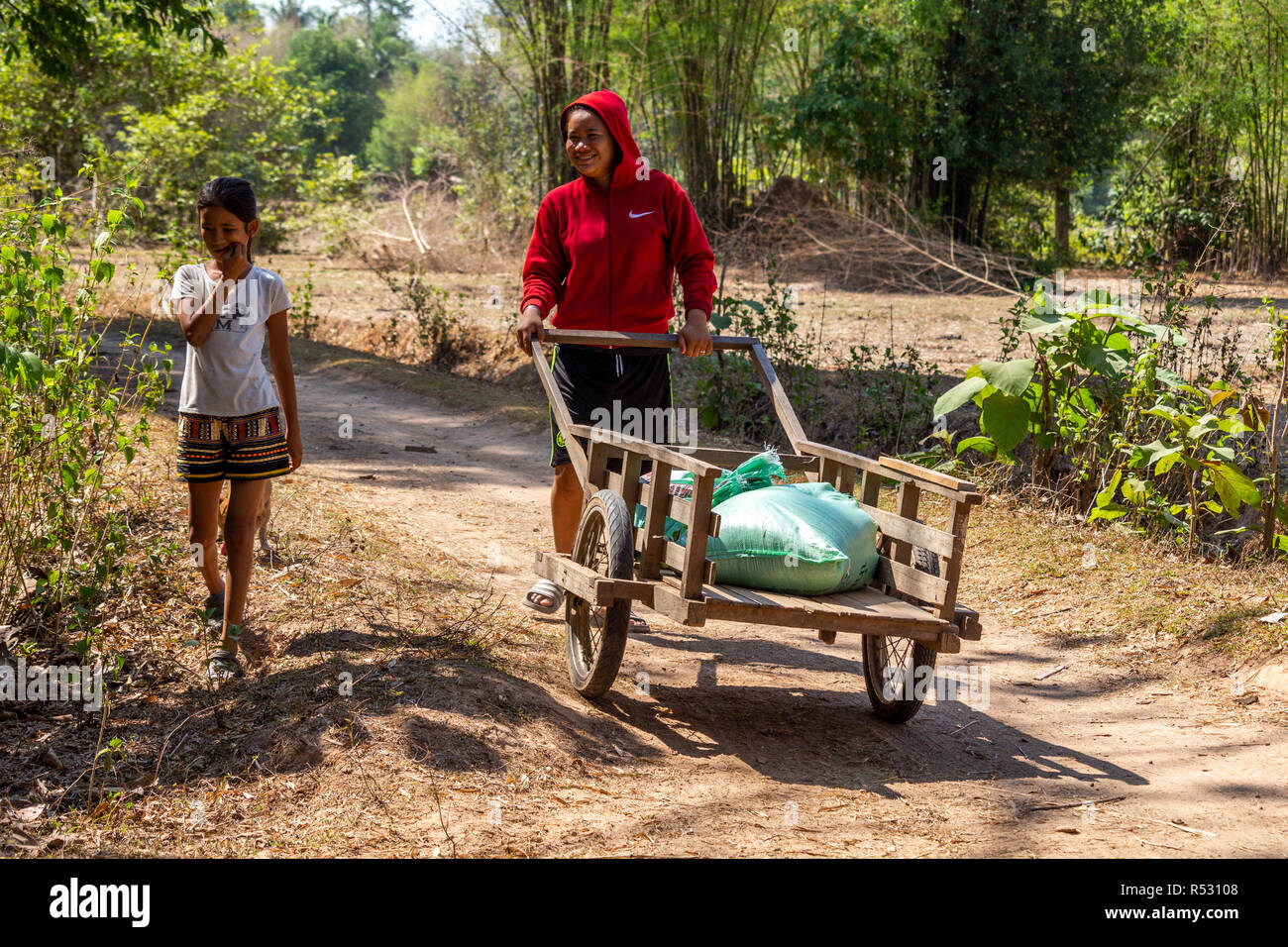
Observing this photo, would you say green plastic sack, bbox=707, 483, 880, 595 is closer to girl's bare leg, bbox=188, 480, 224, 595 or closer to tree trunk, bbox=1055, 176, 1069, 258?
girl's bare leg, bbox=188, 480, 224, 595

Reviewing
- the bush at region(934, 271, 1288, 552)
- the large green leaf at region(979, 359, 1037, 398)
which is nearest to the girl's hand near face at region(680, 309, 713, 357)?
the bush at region(934, 271, 1288, 552)

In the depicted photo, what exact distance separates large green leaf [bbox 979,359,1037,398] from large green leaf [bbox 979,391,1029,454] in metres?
0.07

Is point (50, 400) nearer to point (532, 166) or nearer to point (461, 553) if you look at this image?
point (461, 553)

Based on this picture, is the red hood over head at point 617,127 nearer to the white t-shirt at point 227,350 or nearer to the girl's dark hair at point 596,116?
the girl's dark hair at point 596,116

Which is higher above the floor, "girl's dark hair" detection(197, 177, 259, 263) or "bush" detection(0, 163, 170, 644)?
"girl's dark hair" detection(197, 177, 259, 263)

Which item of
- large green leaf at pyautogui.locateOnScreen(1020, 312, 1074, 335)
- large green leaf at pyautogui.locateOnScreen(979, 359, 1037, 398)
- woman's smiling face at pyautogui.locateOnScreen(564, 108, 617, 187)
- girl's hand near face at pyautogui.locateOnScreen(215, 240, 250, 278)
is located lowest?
large green leaf at pyautogui.locateOnScreen(979, 359, 1037, 398)

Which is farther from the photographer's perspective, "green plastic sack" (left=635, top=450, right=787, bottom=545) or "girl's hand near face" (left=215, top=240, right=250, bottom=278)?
"green plastic sack" (left=635, top=450, right=787, bottom=545)

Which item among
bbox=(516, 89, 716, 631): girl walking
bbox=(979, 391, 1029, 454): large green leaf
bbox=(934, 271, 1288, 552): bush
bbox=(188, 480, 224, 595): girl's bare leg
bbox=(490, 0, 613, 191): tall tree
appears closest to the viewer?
bbox=(188, 480, 224, 595): girl's bare leg

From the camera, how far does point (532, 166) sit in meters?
14.4

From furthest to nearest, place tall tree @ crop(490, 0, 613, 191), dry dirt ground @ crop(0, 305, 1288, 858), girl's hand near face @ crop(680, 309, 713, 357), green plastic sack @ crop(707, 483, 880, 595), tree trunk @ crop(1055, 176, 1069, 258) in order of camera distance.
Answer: tree trunk @ crop(1055, 176, 1069, 258), tall tree @ crop(490, 0, 613, 191), girl's hand near face @ crop(680, 309, 713, 357), green plastic sack @ crop(707, 483, 880, 595), dry dirt ground @ crop(0, 305, 1288, 858)

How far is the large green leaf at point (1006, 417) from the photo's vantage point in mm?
5988

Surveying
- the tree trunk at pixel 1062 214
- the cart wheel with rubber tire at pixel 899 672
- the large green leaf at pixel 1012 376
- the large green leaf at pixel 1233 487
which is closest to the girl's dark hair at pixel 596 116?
the cart wheel with rubber tire at pixel 899 672

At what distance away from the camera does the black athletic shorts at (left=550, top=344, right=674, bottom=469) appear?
4348mm

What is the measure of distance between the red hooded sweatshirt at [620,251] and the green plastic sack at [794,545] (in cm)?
104
